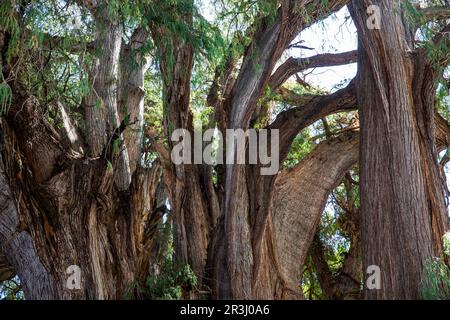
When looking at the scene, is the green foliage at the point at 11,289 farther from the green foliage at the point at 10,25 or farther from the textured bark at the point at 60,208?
the green foliage at the point at 10,25

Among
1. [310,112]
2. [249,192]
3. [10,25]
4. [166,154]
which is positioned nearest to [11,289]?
[166,154]

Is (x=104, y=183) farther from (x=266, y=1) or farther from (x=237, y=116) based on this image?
(x=266, y=1)

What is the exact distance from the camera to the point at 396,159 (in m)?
6.40

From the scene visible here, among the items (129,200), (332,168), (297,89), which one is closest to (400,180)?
(332,168)

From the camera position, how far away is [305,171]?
25.4ft

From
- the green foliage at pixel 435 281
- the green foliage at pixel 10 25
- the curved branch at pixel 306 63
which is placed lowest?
the green foliage at pixel 435 281

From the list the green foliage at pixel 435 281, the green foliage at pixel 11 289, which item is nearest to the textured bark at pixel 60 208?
the green foliage at pixel 435 281

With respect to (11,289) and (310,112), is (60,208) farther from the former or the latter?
(11,289)

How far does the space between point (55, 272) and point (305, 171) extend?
10.2ft

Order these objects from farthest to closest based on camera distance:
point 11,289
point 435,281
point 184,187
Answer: point 11,289 < point 184,187 < point 435,281

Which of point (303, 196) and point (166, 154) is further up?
point (166, 154)

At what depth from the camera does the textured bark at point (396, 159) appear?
615cm

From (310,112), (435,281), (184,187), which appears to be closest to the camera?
(435,281)

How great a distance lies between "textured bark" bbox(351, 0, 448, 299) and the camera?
615 cm
